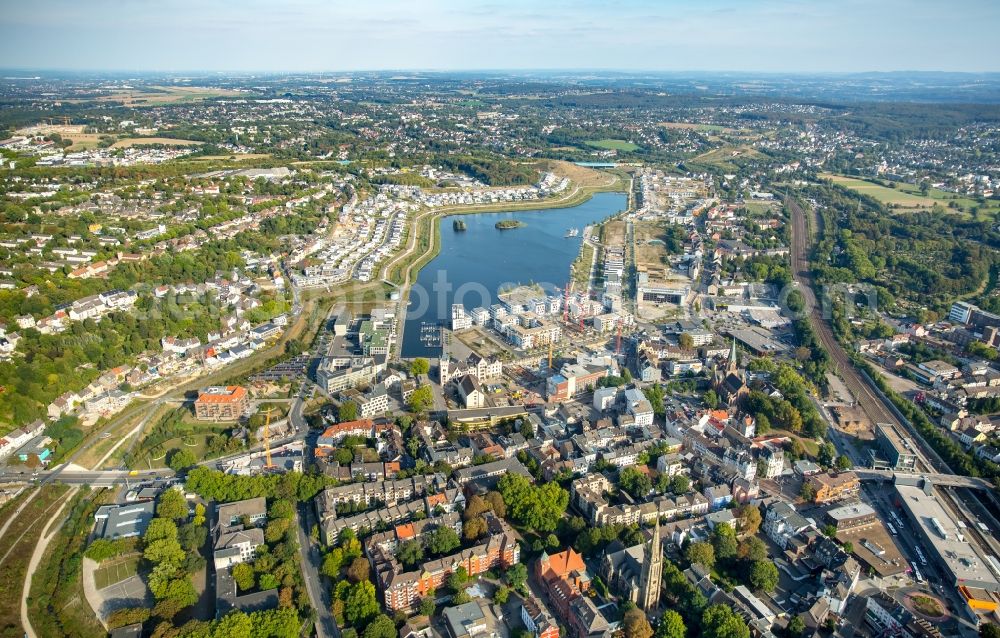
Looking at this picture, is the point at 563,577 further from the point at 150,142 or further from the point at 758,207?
the point at 150,142

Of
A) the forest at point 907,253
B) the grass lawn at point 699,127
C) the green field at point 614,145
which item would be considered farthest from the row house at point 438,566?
the grass lawn at point 699,127

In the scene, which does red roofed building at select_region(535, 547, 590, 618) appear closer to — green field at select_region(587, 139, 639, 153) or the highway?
the highway

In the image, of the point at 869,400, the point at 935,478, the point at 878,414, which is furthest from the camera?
the point at 869,400

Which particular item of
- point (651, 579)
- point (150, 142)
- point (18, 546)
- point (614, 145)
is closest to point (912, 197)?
point (614, 145)

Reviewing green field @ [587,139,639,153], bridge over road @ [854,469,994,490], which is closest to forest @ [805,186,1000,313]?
bridge over road @ [854,469,994,490]

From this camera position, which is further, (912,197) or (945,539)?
(912,197)

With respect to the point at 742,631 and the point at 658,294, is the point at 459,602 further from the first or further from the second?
the point at 658,294
